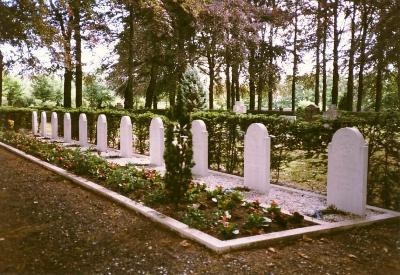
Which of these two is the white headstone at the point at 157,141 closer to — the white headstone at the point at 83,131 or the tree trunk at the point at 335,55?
the white headstone at the point at 83,131

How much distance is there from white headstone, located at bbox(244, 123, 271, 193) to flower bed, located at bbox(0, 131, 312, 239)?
760mm

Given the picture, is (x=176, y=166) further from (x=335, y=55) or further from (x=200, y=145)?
(x=335, y=55)

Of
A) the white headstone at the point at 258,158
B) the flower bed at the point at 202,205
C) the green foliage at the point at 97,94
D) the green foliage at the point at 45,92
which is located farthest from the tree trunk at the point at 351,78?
the green foliage at the point at 45,92

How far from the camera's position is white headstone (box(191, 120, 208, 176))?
9.17 m

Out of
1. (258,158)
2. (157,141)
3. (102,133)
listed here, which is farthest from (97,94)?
(258,158)

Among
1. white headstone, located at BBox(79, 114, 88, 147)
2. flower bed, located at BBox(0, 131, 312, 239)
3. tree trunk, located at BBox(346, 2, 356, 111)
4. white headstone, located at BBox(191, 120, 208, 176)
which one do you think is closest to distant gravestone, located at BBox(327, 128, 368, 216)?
flower bed, located at BBox(0, 131, 312, 239)

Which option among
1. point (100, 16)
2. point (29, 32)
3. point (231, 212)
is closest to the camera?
point (231, 212)

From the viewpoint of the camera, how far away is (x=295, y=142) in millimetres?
8164

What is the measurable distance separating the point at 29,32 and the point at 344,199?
1268 centimetres

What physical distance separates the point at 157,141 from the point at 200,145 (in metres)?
1.81

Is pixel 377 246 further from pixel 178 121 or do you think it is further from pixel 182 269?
pixel 178 121

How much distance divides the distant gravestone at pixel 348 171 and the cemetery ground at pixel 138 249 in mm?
545

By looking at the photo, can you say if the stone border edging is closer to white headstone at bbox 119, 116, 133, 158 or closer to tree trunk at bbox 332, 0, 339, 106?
white headstone at bbox 119, 116, 133, 158

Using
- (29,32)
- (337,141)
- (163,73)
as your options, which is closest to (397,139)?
(337,141)
